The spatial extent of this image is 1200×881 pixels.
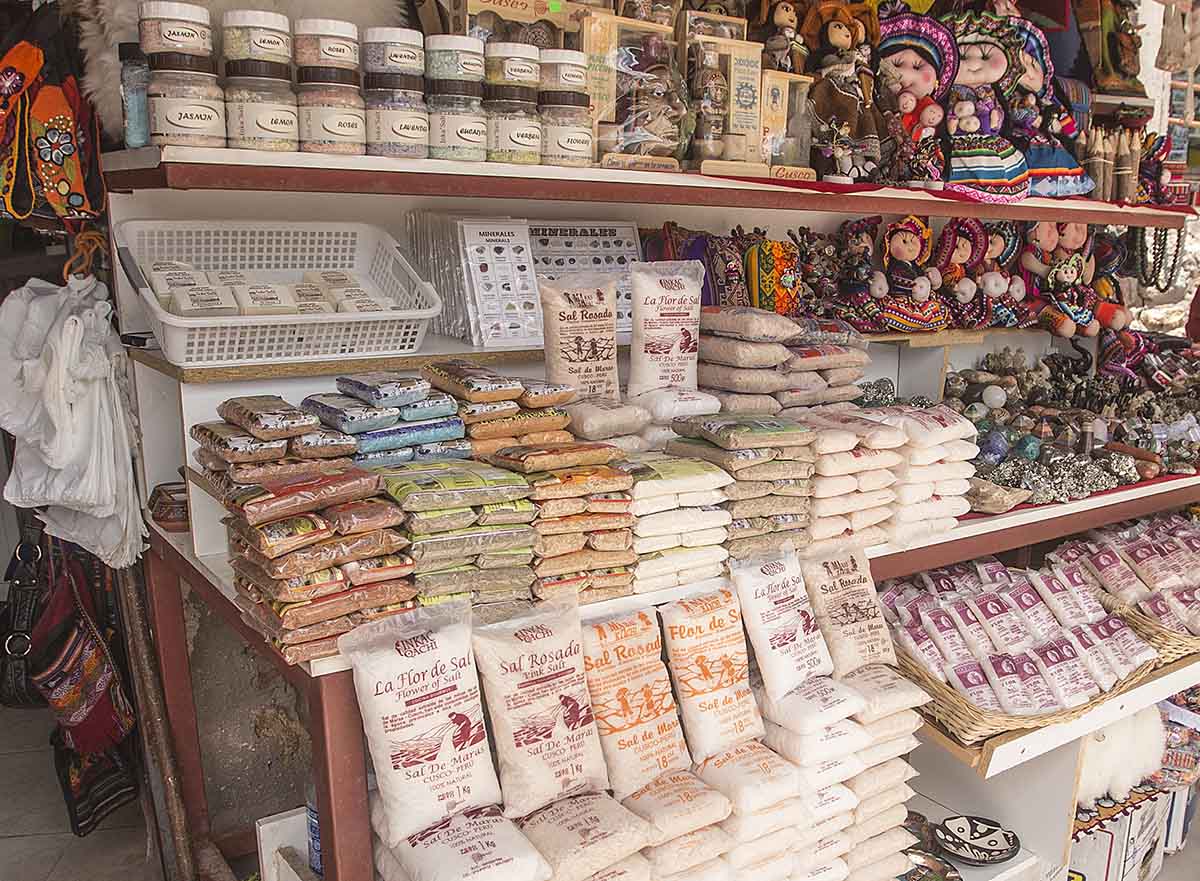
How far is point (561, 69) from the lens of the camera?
6.71ft

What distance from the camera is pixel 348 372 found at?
2.11m

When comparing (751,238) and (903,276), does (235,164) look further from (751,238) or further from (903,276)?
(903,276)

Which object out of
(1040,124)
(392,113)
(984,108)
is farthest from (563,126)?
(1040,124)

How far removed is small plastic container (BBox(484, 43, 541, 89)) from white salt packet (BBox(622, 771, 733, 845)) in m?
1.44

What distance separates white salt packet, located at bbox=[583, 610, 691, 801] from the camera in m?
1.89

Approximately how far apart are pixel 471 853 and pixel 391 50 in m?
Answer: 1.45

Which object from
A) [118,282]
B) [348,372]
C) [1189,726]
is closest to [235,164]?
[348,372]

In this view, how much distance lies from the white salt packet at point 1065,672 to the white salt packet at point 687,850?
1103mm

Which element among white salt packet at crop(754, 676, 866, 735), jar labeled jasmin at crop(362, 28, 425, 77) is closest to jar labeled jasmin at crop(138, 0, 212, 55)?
jar labeled jasmin at crop(362, 28, 425, 77)

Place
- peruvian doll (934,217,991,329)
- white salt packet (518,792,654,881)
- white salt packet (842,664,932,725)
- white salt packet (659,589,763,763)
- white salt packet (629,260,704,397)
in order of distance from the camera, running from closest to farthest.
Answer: white salt packet (518,792,654,881) → white salt packet (659,589,763,763) → white salt packet (842,664,932,725) → white salt packet (629,260,704,397) → peruvian doll (934,217,991,329)

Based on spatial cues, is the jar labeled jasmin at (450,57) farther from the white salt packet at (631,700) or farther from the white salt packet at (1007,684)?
the white salt packet at (1007,684)

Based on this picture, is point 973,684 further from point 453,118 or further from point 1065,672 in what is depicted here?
point 453,118

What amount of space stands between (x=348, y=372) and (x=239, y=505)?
0.56m

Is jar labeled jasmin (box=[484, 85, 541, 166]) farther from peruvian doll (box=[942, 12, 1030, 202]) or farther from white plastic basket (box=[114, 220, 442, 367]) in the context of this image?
peruvian doll (box=[942, 12, 1030, 202])
